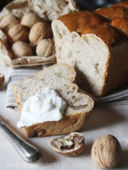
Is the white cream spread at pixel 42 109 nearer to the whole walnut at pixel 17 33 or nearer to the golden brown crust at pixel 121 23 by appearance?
the golden brown crust at pixel 121 23

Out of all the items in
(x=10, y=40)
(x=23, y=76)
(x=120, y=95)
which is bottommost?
(x=120, y=95)

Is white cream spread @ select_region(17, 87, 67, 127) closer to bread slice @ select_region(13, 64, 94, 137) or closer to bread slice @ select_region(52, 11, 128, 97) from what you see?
bread slice @ select_region(13, 64, 94, 137)

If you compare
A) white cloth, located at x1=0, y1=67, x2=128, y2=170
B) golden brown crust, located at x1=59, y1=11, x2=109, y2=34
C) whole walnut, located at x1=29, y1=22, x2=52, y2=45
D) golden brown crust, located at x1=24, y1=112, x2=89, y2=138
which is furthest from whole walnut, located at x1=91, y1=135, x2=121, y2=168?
whole walnut, located at x1=29, y1=22, x2=52, y2=45

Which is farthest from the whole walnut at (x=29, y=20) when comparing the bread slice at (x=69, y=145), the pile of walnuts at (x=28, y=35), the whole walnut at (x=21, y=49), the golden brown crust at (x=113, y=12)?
the bread slice at (x=69, y=145)

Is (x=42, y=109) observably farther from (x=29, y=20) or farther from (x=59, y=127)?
(x=29, y=20)

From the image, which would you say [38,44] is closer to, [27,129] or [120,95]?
[120,95]

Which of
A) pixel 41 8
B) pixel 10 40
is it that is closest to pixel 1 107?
pixel 10 40
